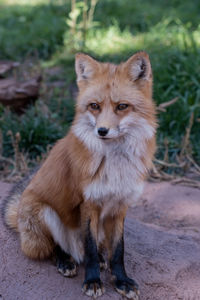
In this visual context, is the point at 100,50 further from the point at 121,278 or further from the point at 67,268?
the point at 121,278

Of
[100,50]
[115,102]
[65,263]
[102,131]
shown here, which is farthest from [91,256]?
[100,50]

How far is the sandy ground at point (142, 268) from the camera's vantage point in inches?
125

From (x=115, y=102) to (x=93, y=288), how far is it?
1507 mm

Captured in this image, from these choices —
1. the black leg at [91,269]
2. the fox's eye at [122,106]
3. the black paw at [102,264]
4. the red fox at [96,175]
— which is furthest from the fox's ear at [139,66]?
the black paw at [102,264]

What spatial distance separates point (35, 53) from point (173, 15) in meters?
4.21

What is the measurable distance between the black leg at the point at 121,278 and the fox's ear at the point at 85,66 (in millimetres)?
1447

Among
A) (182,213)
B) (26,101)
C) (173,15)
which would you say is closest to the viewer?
(182,213)

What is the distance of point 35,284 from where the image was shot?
3.20m

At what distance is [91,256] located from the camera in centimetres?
313

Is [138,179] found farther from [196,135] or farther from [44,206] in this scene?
[196,135]

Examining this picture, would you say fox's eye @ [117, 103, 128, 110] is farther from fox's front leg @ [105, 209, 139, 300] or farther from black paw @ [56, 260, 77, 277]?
black paw @ [56, 260, 77, 277]

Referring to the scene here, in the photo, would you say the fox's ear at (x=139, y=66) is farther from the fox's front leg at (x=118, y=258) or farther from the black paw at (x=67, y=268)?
the black paw at (x=67, y=268)

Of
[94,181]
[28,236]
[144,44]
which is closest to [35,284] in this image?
[28,236]

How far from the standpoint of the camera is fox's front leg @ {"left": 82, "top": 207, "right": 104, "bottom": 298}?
310cm
